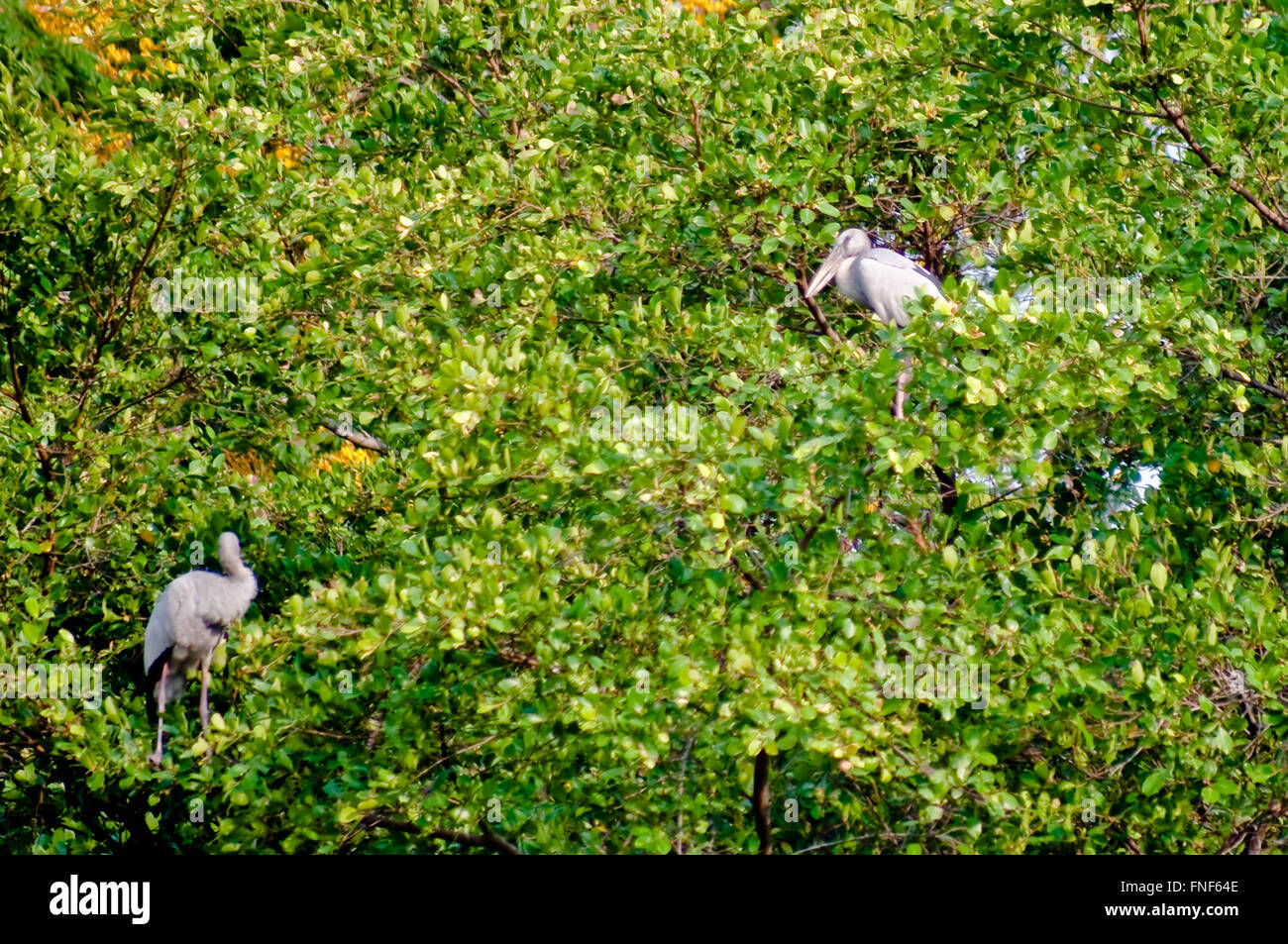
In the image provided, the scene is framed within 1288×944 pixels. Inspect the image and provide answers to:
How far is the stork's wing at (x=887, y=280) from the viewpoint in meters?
7.23

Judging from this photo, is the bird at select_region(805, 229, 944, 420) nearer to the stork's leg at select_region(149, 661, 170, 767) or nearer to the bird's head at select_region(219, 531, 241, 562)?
the bird's head at select_region(219, 531, 241, 562)

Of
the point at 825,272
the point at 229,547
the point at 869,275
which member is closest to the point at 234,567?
the point at 229,547

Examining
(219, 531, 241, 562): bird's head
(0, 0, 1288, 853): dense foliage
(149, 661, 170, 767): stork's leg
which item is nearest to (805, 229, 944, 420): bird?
(0, 0, 1288, 853): dense foliage

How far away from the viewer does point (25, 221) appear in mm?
8164

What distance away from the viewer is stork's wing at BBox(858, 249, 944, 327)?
7227mm

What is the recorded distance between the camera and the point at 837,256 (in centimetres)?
738

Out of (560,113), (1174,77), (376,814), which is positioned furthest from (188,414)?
(1174,77)

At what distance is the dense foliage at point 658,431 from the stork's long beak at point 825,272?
0.65ft

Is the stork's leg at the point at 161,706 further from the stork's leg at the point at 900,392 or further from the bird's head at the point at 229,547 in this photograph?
the stork's leg at the point at 900,392

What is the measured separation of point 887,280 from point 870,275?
0.09 metres

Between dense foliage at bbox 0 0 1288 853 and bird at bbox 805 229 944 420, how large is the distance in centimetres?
22

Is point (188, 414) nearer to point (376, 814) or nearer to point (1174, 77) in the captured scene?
point (376, 814)

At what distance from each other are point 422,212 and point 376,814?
118 inches

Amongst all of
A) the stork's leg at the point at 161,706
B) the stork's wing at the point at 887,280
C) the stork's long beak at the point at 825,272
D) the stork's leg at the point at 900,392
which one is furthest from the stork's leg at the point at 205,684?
the stork's wing at the point at 887,280
